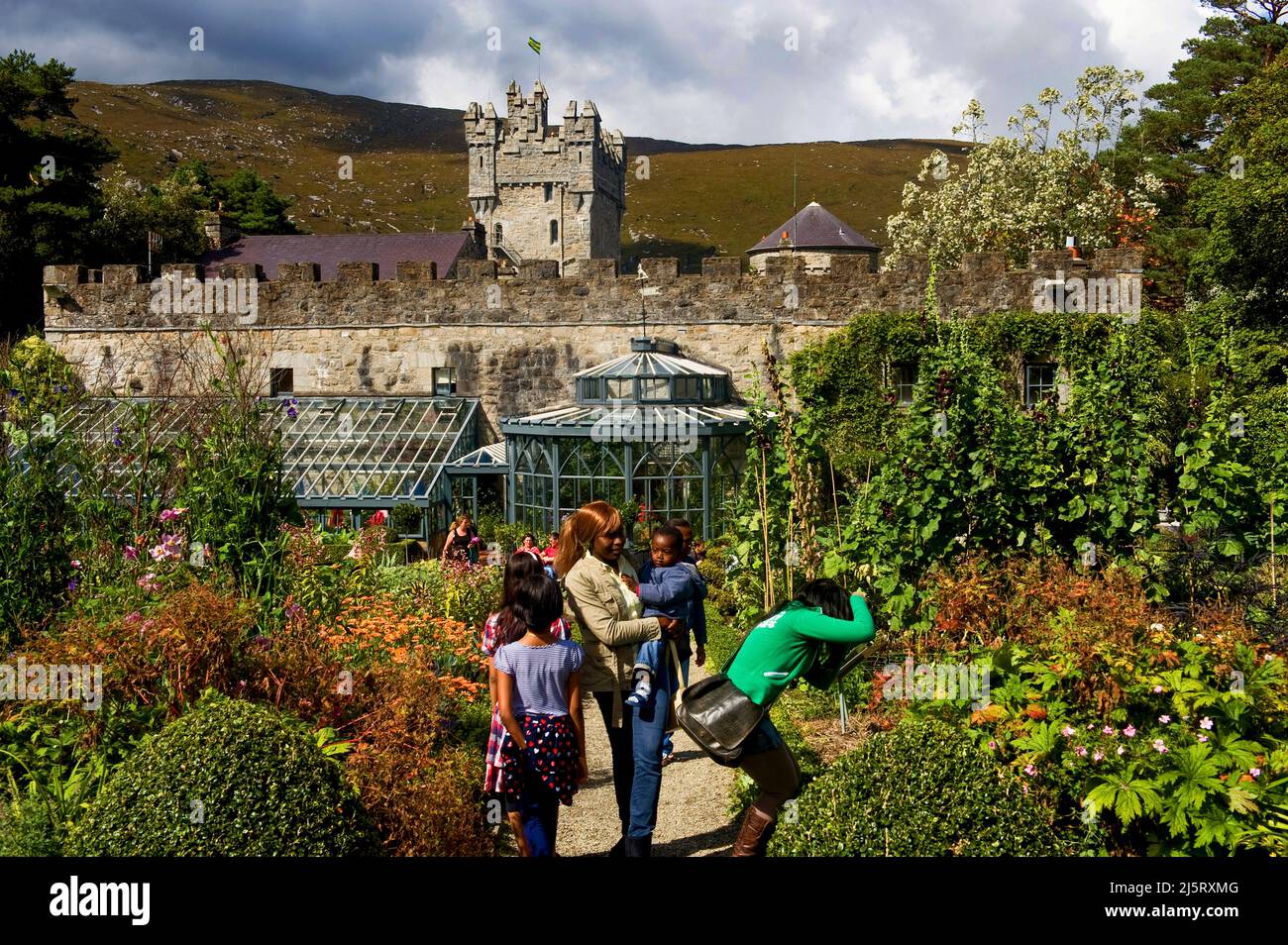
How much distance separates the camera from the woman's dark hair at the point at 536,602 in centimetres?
545

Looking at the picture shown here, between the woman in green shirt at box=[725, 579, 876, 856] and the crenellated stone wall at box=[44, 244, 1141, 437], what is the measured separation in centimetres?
1286

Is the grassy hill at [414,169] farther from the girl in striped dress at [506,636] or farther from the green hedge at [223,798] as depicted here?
the green hedge at [223,798]

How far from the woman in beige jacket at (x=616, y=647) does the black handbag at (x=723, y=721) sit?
0.45 metres

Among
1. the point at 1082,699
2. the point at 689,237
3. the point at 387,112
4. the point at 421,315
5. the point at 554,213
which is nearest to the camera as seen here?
the point at 1082,699

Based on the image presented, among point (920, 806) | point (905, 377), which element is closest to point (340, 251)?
point (905, 377)

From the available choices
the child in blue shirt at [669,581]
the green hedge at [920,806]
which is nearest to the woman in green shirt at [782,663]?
the green hedge at [920,806]

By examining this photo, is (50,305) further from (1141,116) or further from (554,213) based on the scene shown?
(554,213)

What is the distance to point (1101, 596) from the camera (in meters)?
6.85

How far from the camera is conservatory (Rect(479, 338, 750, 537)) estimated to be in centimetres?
1638

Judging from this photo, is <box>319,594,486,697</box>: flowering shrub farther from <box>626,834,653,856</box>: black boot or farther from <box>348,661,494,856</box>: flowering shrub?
<box>626,834,653,856</box>: black boot

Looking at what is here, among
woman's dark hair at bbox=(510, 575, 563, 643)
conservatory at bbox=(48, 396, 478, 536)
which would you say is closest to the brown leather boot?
woman's dark hair at bbox=(510, 575, 563, 643)

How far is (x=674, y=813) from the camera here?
23.5 ft
